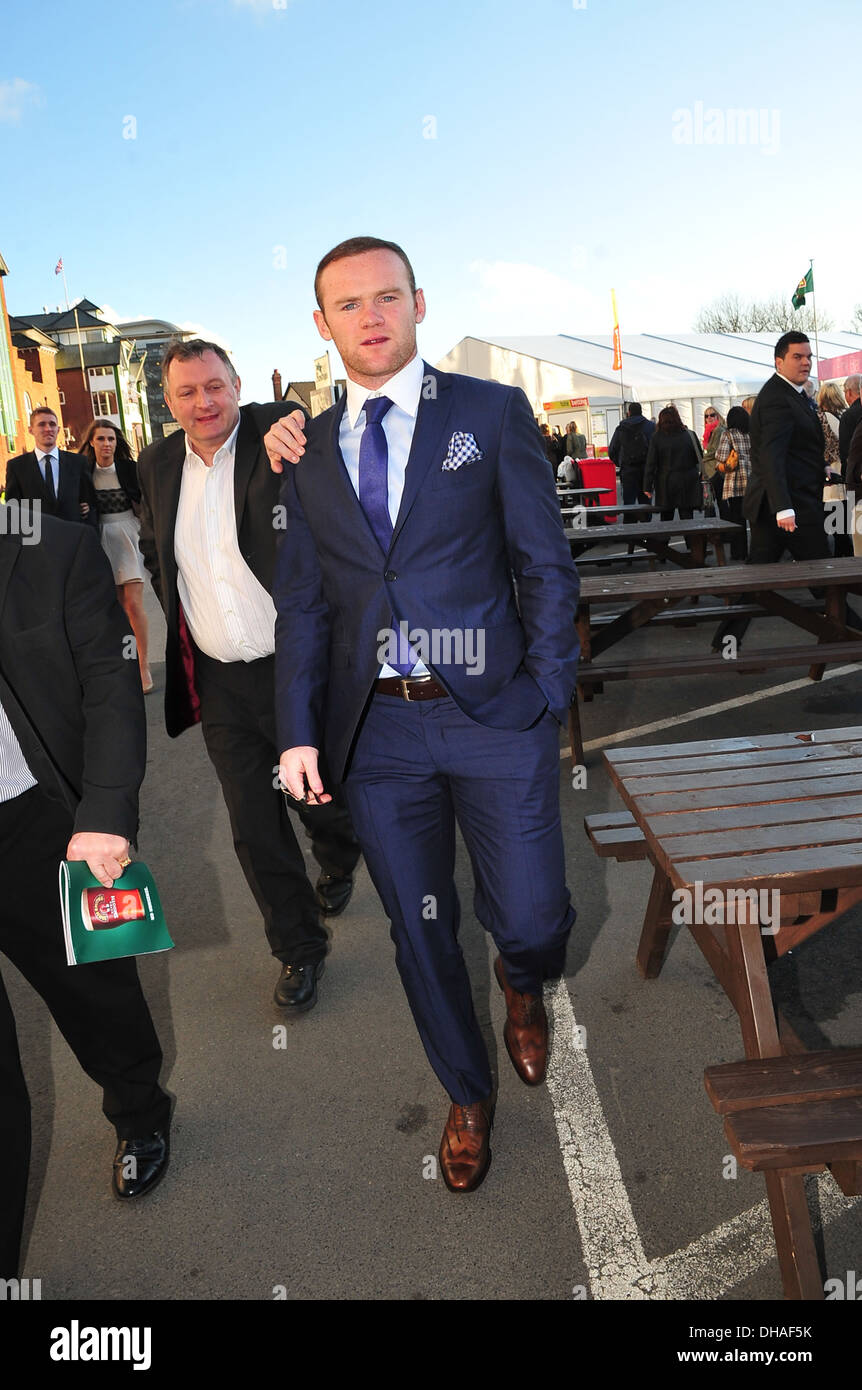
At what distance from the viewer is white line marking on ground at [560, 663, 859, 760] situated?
6406 millimetres

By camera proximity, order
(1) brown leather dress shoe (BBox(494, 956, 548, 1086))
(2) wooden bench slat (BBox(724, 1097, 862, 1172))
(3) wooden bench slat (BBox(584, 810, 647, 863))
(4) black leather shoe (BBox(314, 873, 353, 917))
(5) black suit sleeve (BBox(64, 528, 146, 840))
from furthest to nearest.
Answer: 1. (4) black leather shoe (BBox(314, 873, 353, 917))
2. (3) wooden bench slat (BBox(584, 810, 647, 863))
3. (1) brown leather dress shoe (BBox(494, 956, 548, 1086))
4. (5) black suit sleeve (BBox(64, 528, 146, 840))
5. (2) wooden bench slat (BBox(724, 1097, 862, 1172))

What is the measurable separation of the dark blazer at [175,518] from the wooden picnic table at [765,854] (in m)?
1.33

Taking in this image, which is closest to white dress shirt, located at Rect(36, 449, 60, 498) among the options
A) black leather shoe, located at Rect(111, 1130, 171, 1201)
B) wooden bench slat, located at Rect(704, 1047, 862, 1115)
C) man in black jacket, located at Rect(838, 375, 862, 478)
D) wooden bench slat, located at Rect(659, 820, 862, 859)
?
black leather shoe, located at Rect(111, 1130, 171, 1201)

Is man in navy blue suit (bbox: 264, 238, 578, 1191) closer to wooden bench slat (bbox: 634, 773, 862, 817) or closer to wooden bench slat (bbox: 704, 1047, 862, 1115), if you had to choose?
wooden bench slat (bbox: 634, 773, 862, 817)

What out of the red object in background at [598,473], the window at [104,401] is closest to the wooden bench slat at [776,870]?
the red object in background at [598,473]

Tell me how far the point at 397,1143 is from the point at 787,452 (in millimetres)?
5493

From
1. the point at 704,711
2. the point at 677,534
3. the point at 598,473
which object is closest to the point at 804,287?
the point at 598,473

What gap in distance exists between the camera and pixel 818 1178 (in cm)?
263

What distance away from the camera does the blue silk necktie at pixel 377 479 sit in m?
2.51

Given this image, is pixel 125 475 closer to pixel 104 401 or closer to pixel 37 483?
pixel 37 483

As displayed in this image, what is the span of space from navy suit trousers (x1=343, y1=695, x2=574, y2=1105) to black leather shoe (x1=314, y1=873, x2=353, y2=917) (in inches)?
68.6
